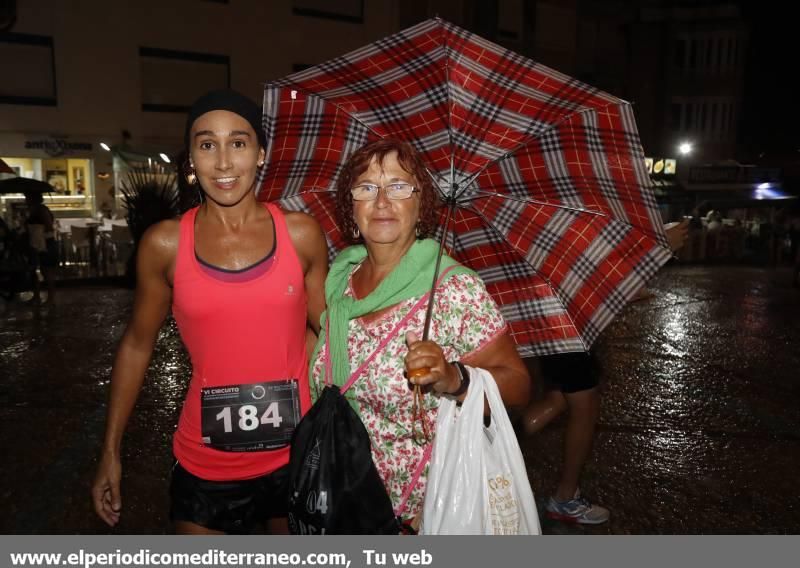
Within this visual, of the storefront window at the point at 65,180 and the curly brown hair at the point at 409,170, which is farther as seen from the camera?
the storefront window at the point at 65,180

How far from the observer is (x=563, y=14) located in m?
27.8

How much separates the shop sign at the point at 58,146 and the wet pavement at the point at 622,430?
10360 millimetres

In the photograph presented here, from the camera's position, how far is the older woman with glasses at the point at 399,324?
6.28 feet

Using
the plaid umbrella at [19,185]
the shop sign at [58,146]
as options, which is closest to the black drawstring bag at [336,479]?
the plaid umbrella at [19,185]

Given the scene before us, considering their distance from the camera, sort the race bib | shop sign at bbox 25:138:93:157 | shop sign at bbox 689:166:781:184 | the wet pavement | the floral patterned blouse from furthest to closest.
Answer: shop sign at bbox 689:166:781:184 → shop sign at bbox 25:138:93:157 → the wet pavement → the race bib → the floral patterned blouse

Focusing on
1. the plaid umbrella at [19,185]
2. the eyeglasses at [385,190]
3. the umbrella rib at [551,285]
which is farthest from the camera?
the plaid umbrella at [19,185]

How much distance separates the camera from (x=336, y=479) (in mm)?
1849

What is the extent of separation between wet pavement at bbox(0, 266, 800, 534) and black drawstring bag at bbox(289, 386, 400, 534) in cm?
212

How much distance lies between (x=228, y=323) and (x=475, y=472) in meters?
0.92

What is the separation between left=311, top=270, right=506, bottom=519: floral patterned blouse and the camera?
191 centimetres

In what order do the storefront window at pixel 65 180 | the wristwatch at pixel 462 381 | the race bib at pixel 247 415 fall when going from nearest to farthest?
1. the wristwatch at pixel 462 381
2. the race bib at pixel 247 415
3. the storefront window at pixel 65 180

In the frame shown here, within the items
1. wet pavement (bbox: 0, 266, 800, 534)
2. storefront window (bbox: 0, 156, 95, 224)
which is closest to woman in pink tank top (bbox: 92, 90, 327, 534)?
wet pavement (bbox: 0, 266, 800, 534)

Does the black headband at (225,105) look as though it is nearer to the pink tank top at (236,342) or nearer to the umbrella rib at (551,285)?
the pink tank top at (236,342)

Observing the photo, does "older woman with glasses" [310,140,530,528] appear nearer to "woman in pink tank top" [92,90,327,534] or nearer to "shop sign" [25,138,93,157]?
"woman in pink tank top" [92,90,327,534]
